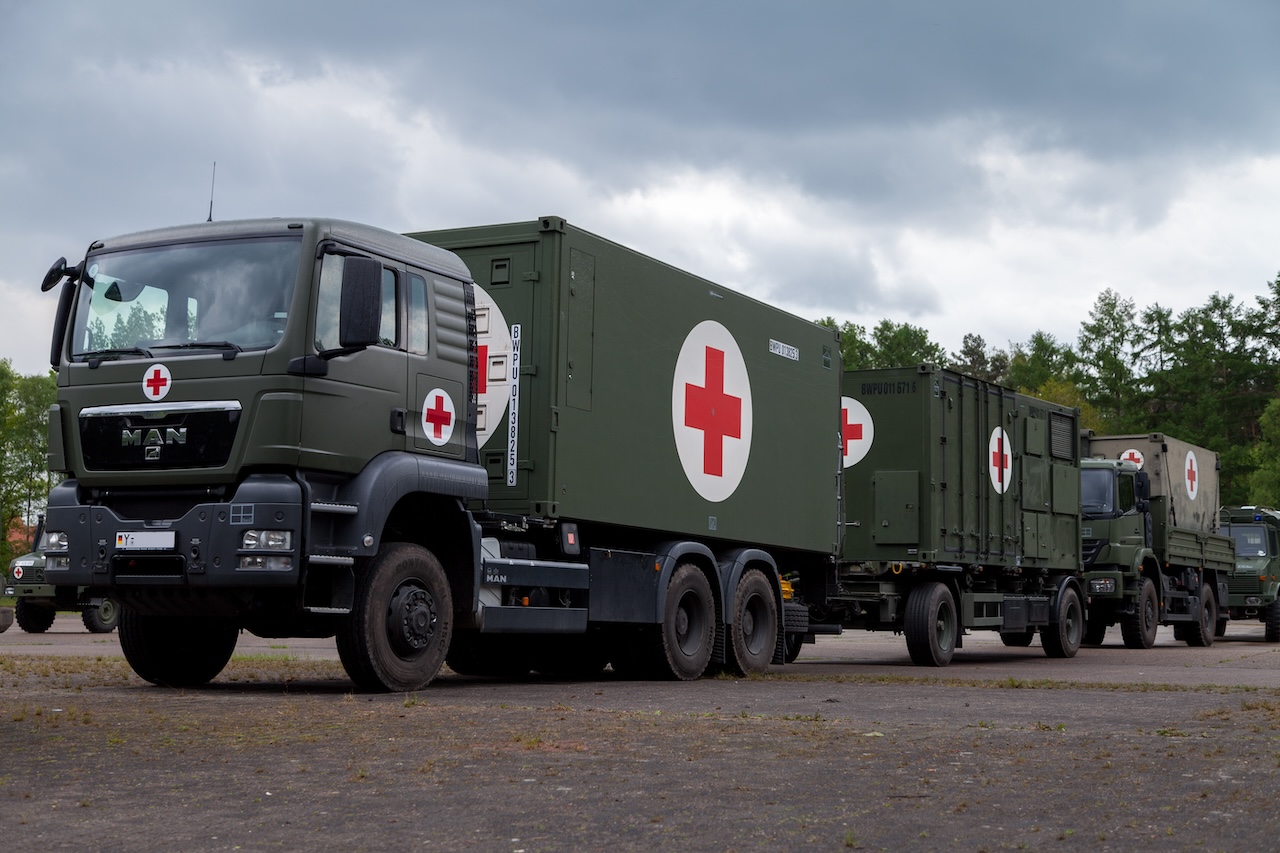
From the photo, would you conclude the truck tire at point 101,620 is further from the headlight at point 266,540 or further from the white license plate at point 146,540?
the headlight at point 266,540

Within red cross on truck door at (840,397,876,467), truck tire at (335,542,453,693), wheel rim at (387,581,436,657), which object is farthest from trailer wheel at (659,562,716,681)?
red cross on truck door at (840,397,876,467)

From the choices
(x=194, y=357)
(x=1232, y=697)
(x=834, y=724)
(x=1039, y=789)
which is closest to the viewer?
(x=1039, y=789)

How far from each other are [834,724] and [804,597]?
25.4 feet

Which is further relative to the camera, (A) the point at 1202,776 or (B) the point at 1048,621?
(B) the point at 1048,621

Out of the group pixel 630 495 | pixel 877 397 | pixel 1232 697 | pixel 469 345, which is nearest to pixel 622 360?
pixel 630 495

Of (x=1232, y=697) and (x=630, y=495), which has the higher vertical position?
(x=630, y=495)

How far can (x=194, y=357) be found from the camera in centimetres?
1041

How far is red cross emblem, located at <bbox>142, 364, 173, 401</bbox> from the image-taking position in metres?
10.4

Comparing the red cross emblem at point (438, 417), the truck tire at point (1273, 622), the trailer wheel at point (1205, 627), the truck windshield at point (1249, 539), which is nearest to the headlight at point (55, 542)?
the red cross emblem at point (438, 417)

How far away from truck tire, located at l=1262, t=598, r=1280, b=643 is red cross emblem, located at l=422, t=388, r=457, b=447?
2413cm

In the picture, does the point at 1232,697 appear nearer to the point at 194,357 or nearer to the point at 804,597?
the point at 804,597

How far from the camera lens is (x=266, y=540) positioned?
1011 cm

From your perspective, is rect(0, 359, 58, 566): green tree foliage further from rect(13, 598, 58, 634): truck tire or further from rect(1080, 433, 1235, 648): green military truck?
rect(1080, 433, 1235, 648): green military truck

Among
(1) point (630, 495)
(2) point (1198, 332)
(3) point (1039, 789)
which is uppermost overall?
(2) point (1198, 332)
